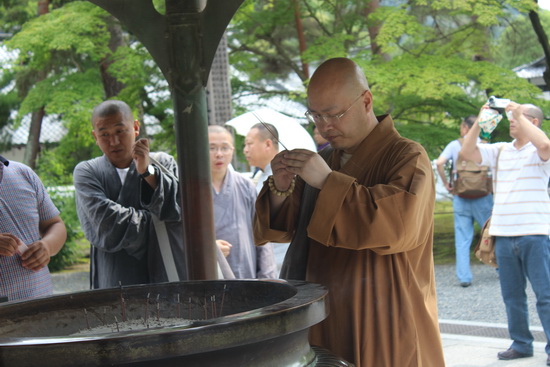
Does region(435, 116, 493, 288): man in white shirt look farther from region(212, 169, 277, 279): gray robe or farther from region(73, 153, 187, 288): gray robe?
region(73, 153, 187, 288): gray robe

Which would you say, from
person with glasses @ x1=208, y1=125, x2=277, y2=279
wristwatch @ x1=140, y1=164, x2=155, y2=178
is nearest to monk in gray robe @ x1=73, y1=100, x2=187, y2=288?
wristwatch @ x1=140, y1=164, x2=155, y2=178

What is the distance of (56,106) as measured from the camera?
9.65 meters

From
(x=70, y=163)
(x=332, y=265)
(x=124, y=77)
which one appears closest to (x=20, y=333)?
(x=332, y=265)

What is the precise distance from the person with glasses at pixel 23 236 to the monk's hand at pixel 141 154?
619 millimetres

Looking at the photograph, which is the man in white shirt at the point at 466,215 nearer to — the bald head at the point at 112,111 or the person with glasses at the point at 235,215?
the person with glasses at the point at 235,215

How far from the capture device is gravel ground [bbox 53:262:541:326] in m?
6.78

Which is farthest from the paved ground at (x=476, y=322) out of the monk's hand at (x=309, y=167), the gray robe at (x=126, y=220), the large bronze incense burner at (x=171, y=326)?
the monk's hand at (x=309, y=167)

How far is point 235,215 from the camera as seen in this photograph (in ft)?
14.2

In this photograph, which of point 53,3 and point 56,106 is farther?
point 53,3

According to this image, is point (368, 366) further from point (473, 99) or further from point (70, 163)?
point (70, 163)

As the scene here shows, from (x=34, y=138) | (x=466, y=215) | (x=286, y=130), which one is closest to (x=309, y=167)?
(x=286, y=130)

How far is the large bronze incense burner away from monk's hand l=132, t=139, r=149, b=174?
3.03 ft

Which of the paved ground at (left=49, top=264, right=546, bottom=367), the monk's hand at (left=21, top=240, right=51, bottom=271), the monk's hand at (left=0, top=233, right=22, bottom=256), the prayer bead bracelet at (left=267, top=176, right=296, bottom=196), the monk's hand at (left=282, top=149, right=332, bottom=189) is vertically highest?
the monk's hand at (left=282, top=149, right=332, bottom=189)

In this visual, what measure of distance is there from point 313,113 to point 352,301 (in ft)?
2.21
